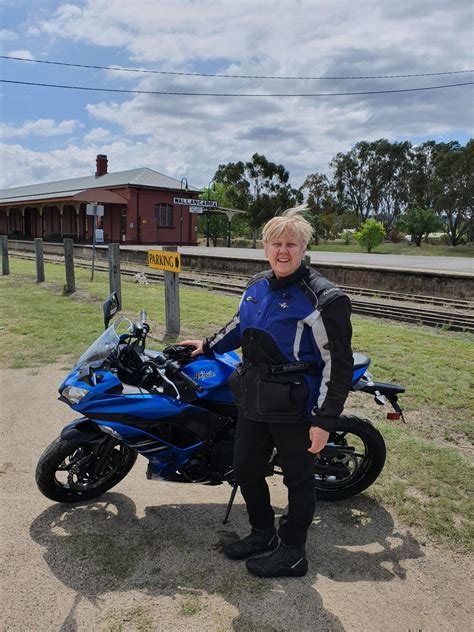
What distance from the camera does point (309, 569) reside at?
112 inches

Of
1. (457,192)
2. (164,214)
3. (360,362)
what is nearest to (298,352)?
(360,362)

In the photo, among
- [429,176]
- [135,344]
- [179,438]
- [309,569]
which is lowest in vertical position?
[309,569]

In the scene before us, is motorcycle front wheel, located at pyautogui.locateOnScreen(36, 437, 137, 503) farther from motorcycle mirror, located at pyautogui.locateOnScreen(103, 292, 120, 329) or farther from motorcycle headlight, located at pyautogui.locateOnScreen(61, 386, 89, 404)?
motorcycle mirror, located at pyautogui.locateOnScreen(103, 292, 120, 329)

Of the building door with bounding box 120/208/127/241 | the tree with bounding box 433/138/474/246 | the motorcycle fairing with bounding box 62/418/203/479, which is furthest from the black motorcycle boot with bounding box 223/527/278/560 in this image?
the tree with bounding box 433/138/474/246

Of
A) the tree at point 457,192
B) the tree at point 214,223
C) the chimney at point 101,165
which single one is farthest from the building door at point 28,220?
the tree at point 457,192

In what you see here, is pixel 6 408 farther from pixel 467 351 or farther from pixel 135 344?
pixel 467 351

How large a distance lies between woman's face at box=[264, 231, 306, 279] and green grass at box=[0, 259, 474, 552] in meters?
1.76

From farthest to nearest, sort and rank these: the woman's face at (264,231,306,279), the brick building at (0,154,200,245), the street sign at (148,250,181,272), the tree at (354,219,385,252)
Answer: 1. the tree at (354,219,385,252)
2. the brick building at (0,154,200,245)
3. the street sign at (148,250,181,272)
4. the woman's face at (264,231,306,279)

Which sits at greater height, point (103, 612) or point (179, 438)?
point (179, 438)

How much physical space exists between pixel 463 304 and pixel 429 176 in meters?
58.0

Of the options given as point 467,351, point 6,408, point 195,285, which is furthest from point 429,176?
point 6,408

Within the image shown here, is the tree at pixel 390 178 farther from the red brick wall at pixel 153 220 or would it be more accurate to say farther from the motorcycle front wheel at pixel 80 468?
the motorcycle front wheel at pixel 80 468

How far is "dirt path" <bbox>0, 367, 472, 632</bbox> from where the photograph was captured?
245cm

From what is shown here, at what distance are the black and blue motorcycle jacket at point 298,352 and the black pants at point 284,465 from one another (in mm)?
120
